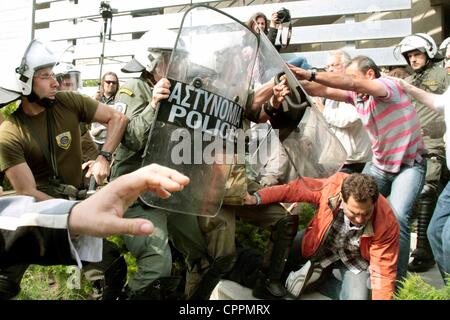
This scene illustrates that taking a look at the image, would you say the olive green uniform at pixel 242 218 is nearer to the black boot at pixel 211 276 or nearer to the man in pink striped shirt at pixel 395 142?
the black boot at pixel 211 276

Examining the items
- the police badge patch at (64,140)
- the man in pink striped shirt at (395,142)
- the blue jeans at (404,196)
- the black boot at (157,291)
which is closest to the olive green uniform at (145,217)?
the black boot at (157,291)

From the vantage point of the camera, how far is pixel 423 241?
417 cm

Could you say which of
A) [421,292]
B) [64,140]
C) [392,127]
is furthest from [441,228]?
[64,140]

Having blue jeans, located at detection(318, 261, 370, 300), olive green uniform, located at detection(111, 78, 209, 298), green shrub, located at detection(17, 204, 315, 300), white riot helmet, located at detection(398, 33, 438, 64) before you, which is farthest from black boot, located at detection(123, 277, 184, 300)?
white riot helmet, located at detection(398, 33, 438, 64)

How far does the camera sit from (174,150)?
2.46 meters

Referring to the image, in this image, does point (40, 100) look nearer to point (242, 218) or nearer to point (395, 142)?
point (242, 218)

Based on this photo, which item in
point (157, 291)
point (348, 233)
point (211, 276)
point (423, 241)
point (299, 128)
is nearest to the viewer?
point (299, 128)

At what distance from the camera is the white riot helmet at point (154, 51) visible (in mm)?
3076

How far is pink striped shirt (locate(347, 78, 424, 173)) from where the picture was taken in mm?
3334

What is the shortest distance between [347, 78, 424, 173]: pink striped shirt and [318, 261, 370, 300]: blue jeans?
2.33 feet

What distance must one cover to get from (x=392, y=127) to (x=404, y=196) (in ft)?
1.46
